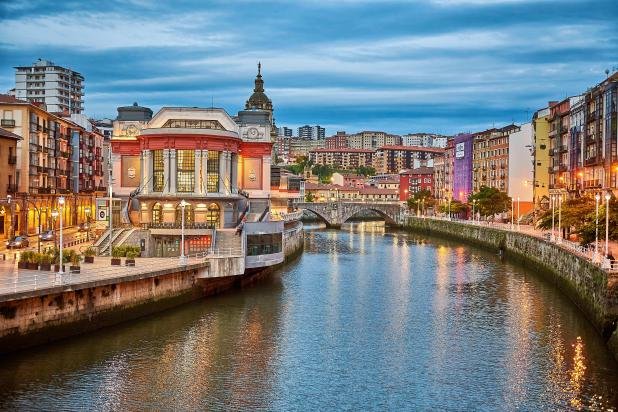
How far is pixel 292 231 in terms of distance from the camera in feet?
332

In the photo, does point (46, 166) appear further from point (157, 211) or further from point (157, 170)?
point (157, 211)

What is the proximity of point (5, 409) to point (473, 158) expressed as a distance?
159 meters

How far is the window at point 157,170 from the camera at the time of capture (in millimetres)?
73625

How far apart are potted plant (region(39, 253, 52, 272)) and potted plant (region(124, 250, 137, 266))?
5.34 m

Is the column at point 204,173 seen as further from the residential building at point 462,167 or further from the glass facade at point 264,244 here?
the residential building at point 462,167

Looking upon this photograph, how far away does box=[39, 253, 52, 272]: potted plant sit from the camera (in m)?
49.3

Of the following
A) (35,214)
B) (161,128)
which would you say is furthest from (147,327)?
(35,214)

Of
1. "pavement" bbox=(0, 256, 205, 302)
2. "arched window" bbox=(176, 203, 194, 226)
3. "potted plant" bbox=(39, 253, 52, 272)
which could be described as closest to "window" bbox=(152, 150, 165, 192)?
"arched window" bbox=(176, 203, 194, 226)

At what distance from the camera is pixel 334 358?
42.1 meters

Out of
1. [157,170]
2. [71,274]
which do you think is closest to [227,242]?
[157,170]

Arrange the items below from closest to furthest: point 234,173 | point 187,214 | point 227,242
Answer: point 227,242 < point 187,214 < point 234,173

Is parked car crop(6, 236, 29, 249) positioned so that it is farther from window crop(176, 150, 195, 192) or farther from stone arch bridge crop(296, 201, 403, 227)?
stone arch bridge crop(296, 201, 403, 227)

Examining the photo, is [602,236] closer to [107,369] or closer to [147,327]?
[147,327]

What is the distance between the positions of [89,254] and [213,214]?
1724cm
